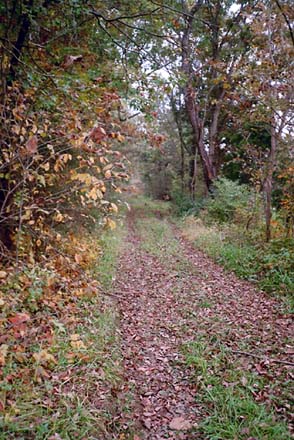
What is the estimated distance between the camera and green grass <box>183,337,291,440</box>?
2908 mm

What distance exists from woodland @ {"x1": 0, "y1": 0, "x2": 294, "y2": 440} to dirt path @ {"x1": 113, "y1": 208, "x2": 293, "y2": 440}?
0.08 feet

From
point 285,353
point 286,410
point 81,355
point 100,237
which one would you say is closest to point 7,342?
point 81,355

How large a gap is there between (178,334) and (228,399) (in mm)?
1563

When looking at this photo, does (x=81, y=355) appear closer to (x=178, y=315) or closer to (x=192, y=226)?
(x=178, y=315)

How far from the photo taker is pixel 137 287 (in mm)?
6961

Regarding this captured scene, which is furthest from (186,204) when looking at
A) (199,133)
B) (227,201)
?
(227,201)

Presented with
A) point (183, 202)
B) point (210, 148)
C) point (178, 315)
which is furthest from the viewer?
point (183, 202)

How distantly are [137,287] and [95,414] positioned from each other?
3895 millimetres

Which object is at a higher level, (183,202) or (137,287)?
(183,202)

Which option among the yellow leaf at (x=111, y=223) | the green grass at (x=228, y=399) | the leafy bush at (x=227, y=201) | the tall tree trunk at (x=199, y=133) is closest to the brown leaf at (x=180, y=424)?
the green grass at (x=228, y=399)

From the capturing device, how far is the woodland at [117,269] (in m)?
3.15

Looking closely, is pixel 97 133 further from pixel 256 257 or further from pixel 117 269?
pixel 256 257

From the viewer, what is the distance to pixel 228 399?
10.9ft

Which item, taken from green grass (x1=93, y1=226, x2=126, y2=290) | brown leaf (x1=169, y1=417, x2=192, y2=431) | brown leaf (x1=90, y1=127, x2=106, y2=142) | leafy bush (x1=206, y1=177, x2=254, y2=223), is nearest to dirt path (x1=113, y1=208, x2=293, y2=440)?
brown leaf (x1=169, y1=417, x2=192, y2=431)
